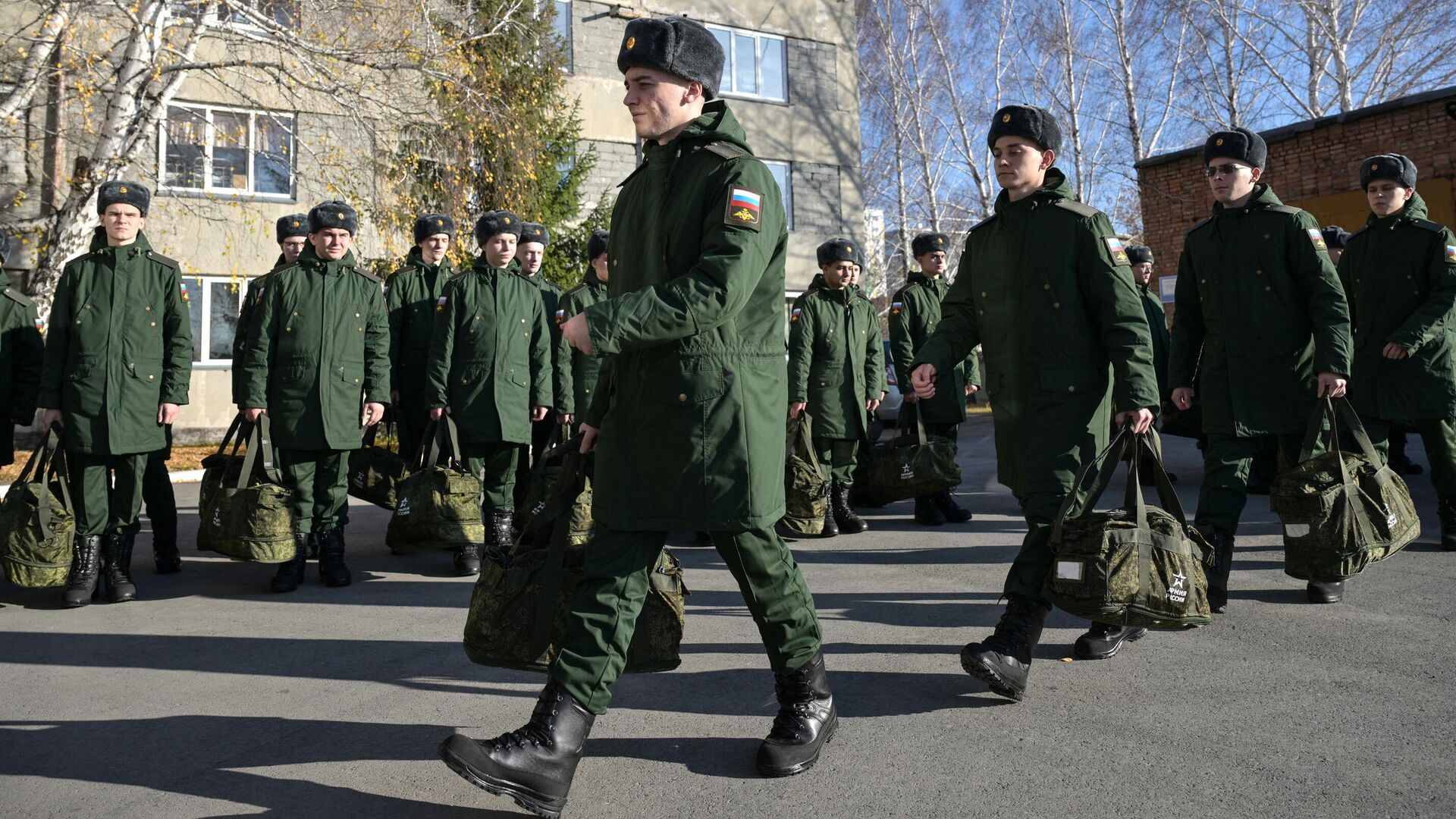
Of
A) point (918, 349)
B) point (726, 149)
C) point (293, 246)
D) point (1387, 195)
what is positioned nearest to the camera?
point (726, 149)

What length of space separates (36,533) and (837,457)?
5.11 metres

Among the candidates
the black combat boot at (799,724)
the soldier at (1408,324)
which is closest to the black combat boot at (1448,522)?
the soldier at (1408,324)

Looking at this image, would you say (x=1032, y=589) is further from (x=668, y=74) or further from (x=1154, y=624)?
(x=668, y=74)

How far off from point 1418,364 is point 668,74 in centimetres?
565

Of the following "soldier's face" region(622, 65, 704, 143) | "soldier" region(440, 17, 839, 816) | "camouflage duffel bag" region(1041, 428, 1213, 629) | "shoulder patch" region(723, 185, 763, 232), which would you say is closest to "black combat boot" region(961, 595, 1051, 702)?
"camouflage duffel bag" region(1041, 428, 1213, 629)

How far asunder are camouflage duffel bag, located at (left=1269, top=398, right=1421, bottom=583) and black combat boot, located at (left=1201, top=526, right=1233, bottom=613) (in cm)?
25

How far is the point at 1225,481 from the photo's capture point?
17.2 feet

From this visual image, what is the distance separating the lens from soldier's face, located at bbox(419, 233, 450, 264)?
8.20 m

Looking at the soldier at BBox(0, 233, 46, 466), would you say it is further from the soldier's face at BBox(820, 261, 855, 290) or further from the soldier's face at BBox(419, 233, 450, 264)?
the soldier's face at BBox(820, 261, 855, 290)

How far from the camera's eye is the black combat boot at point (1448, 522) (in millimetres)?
6461

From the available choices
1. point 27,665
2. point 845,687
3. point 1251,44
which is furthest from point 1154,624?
point 1251,44

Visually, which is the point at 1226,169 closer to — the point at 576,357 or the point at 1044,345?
the point at 1044,345

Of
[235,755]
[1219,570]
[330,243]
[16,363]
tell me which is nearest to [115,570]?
[16,363]

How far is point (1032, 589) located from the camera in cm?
400
